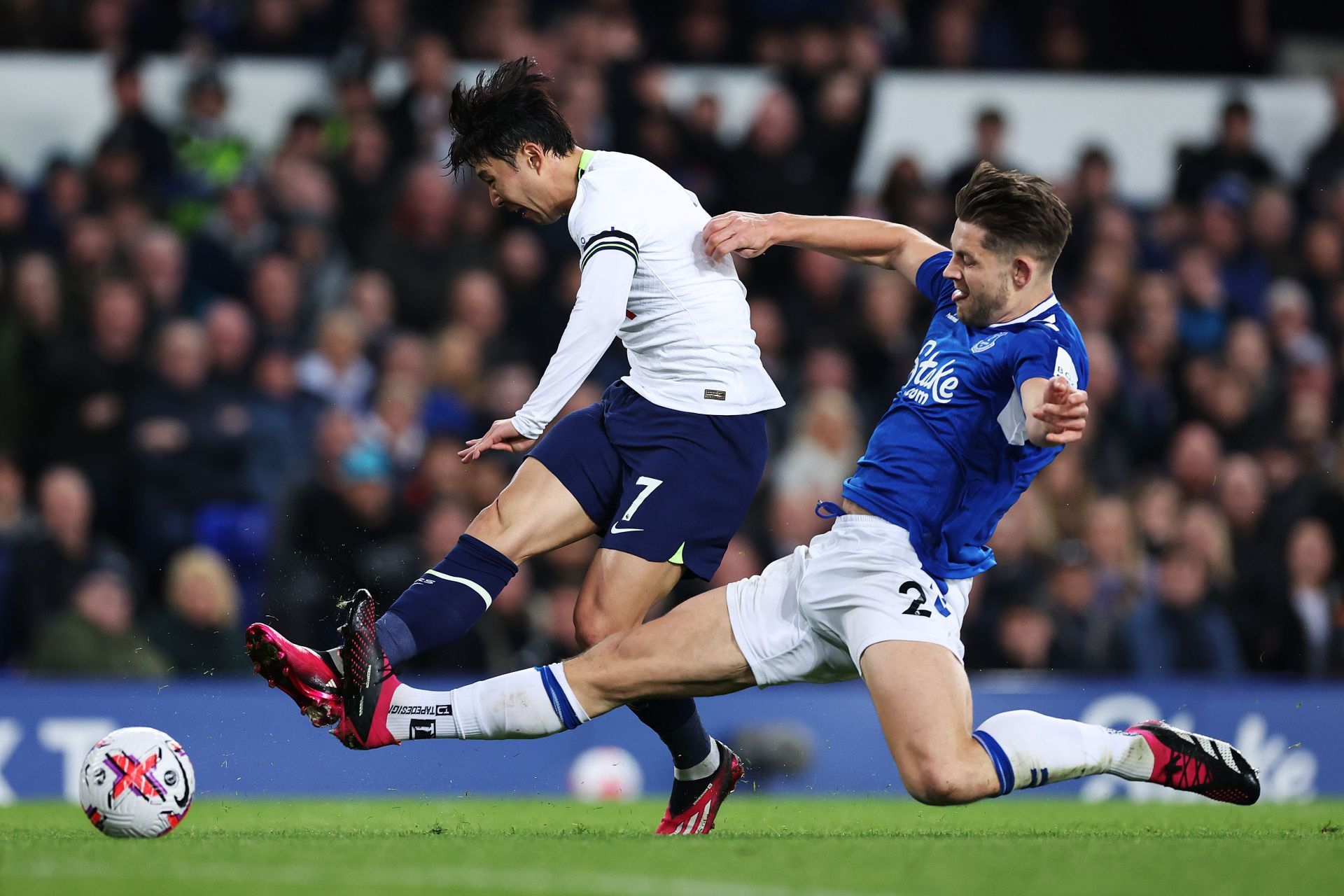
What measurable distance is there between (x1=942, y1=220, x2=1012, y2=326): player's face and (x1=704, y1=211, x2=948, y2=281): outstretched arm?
51cm

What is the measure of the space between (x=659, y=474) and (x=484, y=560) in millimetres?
650

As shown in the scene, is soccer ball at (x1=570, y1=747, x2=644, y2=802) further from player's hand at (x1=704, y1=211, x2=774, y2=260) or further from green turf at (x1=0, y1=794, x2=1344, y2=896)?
player's hand at (x1=704, y1=211, x2=774, y2=260)

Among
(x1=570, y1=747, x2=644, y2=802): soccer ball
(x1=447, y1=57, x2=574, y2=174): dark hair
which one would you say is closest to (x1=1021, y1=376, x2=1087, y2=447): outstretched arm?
(x1=447, y1=57, x2=574, y2=174): dark hair

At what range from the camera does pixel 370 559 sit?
8.89 m

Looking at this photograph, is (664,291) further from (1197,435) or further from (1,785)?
(1197,435)

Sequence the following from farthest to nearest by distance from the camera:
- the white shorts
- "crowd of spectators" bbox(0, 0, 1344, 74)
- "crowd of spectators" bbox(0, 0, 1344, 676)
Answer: "crowd of spectators" bbox(0, 0, 1344, 74) → "crowd of spectators" bbox(0, 0, 1344, 676) → the white shorts

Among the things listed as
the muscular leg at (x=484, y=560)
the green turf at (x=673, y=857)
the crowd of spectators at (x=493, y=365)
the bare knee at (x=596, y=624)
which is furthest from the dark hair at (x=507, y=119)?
the crowd of spectators at (x=493, y=365)

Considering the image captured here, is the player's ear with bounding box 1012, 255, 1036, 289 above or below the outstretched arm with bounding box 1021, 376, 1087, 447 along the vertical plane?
above

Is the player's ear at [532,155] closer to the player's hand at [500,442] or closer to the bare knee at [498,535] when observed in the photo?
the player's hand at [500,442]

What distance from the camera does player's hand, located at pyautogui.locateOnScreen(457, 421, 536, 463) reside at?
553cm

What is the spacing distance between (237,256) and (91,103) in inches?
72.8

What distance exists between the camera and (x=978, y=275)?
539 cm

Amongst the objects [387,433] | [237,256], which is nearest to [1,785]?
[387,433]

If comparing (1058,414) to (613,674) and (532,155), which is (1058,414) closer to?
(613,674)
